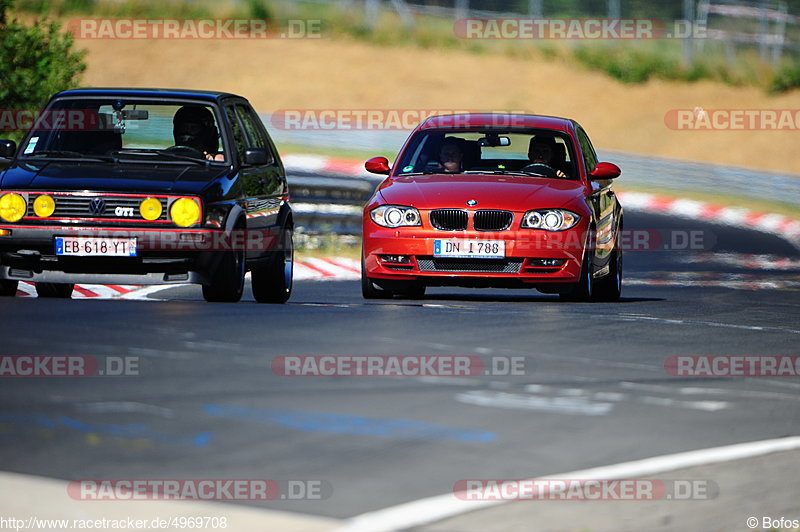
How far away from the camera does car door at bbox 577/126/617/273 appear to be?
14.1 metres

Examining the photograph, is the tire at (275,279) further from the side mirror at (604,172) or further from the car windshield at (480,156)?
the side mirror at (604,172)

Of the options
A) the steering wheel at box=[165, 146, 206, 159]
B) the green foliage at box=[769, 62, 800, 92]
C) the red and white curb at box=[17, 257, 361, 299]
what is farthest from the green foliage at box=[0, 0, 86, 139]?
the green foliage at box=[769, 62, 800, 92]

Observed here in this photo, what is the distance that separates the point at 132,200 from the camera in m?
12.2

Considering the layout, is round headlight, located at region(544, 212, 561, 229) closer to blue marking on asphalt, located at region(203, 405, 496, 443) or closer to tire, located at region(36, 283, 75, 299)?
tire, located at region(36, 283, 75, 299)

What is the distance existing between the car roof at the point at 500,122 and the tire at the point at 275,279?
6.15 ft

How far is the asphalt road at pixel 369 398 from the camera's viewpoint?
6.63m

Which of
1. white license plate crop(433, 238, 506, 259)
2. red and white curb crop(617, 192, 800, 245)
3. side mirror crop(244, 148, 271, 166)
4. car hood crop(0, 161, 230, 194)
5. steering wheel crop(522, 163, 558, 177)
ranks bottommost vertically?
red and white curb crop(617, 192, 800, 245)

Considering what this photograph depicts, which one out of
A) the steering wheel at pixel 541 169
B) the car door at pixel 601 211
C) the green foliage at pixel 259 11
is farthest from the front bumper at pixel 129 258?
the green foliage at pixel 259 11

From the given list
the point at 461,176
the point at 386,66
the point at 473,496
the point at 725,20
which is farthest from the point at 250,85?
the point at 473,496

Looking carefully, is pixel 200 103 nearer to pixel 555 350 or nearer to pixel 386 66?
pixel 555 350

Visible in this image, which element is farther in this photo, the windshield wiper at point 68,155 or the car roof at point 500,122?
the car roof at point 500,122

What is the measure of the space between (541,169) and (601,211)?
659 millimetres

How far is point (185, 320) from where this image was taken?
437 inches

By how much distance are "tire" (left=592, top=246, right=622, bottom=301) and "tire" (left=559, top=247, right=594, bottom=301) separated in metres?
0.89
